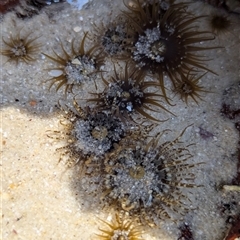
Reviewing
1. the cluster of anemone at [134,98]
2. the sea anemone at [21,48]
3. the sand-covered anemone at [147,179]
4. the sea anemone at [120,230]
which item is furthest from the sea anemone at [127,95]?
the sea anemone at [120,230]

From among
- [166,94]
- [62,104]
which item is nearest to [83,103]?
[62,104]

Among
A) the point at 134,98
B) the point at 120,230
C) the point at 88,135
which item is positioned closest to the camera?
the point at 120,230

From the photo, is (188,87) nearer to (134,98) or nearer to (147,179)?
(134,98)

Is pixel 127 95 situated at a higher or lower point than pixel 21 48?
higher

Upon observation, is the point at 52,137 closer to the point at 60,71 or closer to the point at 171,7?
the point at 60,71

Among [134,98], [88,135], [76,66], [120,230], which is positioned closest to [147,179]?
[120,230]

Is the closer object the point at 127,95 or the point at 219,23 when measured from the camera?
the point at 127,95
